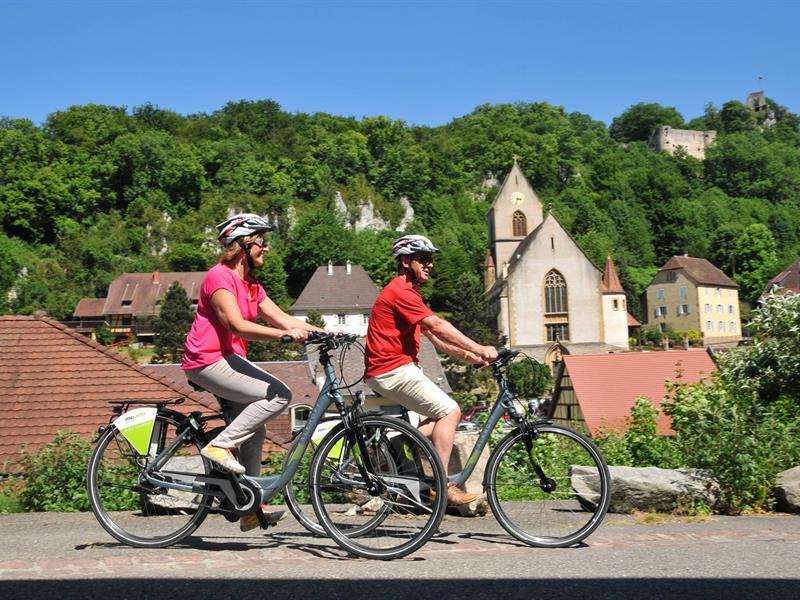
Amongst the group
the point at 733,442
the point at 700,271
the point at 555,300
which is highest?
the point at 700,271

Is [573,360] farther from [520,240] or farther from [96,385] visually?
[520,240]

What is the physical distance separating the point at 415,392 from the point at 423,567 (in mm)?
1422

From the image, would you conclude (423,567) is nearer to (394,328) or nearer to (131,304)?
(394,328)

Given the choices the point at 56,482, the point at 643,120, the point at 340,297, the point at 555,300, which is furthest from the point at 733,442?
the point at 643,120

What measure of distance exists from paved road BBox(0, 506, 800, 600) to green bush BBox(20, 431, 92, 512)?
1371mm

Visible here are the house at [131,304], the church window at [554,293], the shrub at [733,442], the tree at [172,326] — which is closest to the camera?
the shrub at [733,442]

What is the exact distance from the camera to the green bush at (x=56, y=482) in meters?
8.23

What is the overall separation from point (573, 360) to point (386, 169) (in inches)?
4268

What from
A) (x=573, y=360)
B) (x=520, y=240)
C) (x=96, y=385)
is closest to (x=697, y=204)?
(x=520, y=240)

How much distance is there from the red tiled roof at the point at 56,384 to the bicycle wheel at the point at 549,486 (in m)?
5.71

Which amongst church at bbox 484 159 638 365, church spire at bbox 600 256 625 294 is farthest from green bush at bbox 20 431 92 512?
church spire at bbox 600 256 625 294

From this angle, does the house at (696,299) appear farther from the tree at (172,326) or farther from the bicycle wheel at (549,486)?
the bicycle wheel at (549,486)

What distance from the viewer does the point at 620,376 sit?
107 ft

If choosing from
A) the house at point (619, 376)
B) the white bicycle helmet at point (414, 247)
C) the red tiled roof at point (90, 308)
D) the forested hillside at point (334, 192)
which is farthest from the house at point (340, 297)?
the white bicycle helmet at point (414, 247)
